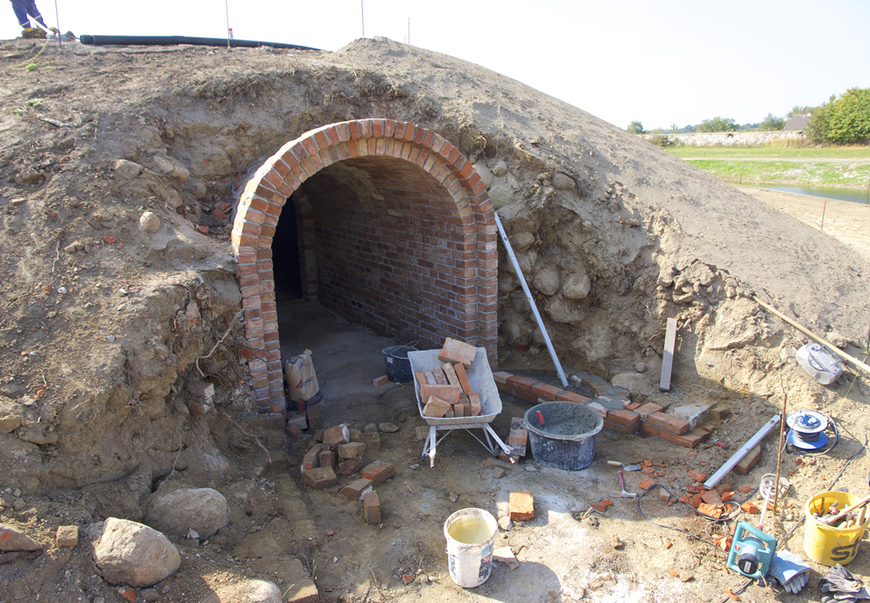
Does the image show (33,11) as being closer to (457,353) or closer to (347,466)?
(457,353)

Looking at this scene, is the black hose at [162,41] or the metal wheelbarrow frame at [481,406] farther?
the black hose at [162,41]

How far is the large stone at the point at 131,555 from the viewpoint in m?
2.87

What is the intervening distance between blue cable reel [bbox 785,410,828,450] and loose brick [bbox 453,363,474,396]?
2.67m

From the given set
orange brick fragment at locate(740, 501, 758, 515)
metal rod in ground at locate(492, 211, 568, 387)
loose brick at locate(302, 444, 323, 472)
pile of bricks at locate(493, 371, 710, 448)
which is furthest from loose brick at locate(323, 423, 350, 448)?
orange brick fragment at locate(740, 501, 758, 515)

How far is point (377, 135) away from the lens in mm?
5102

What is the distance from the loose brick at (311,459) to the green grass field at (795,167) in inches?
892

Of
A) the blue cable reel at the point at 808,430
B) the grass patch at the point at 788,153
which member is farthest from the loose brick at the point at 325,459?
the grass patch at the point at 788,153

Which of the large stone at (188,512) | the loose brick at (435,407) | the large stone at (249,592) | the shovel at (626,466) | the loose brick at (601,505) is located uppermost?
the loose brick at (435,407)

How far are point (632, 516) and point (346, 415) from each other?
9.82ft

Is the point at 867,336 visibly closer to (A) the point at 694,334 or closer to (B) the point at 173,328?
(A) the point at 694,334

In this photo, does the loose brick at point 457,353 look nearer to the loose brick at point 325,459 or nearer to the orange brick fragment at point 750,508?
the loose brick at point 325,459

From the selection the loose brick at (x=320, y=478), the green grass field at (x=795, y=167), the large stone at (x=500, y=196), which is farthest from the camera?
the green grass field at (x=795, y=167)

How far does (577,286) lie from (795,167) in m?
24.6

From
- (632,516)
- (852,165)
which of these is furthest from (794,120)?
(632,516)
